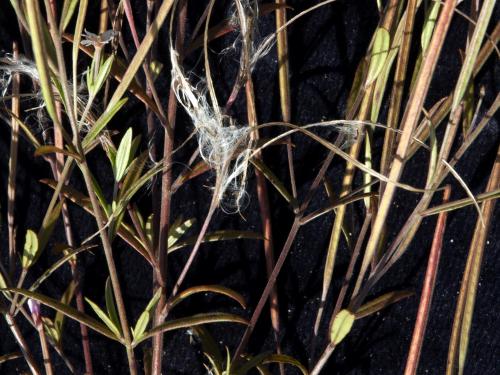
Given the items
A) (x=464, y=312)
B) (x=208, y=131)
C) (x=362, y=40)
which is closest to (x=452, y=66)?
(x=362, y=40)

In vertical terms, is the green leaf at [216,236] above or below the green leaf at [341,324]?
above

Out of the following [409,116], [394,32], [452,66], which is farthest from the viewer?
[452,66]

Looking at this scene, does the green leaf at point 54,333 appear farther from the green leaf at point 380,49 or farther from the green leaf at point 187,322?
the green leaf at point 380,49

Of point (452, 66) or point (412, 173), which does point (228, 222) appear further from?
point (452, 66)

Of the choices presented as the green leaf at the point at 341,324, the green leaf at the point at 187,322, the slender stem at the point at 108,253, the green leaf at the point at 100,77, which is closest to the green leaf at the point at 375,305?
the green leaf at the point at 341,324

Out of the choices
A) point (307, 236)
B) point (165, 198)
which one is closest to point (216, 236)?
point (165, 198)

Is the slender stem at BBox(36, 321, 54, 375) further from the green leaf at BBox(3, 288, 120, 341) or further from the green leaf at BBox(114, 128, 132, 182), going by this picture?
the green leaf at BBox(114, 128, 132, 182)
